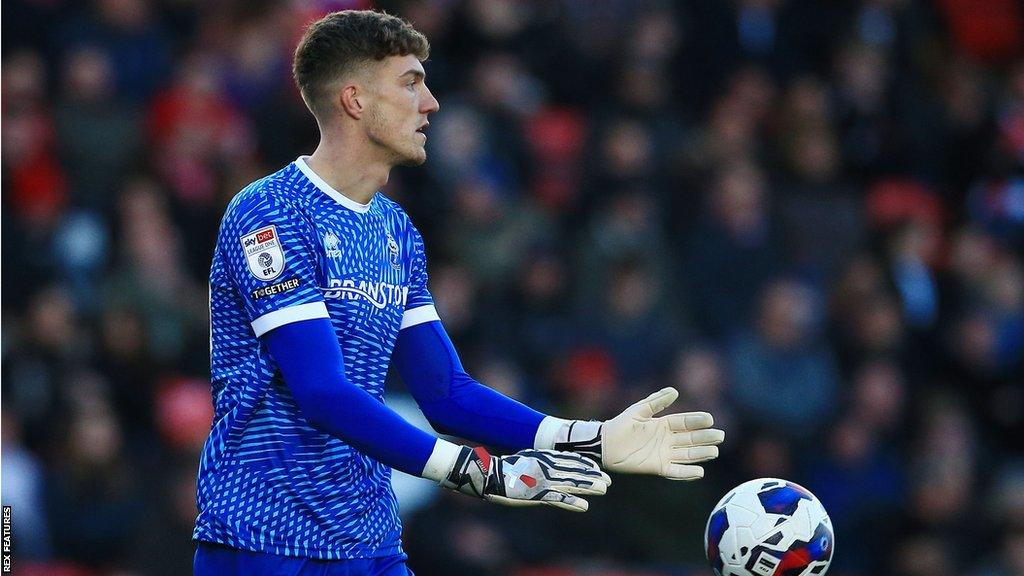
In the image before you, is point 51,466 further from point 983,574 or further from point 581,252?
point 983,574

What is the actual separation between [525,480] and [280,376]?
29.2 inches

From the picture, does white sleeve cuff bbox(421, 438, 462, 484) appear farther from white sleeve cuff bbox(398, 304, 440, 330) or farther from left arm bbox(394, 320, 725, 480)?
white sleeve cuff bbox(398, 304, 440, 330)

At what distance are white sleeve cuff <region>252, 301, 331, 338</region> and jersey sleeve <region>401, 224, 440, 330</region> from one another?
566 mm

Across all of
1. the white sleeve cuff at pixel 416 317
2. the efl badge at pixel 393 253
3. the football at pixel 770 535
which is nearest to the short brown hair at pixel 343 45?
the efl badge at pixel 393 253

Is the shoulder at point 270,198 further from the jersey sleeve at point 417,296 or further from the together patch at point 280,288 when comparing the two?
the jersey sleeve at point 417,296

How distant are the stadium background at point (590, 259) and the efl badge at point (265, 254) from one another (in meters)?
4.56

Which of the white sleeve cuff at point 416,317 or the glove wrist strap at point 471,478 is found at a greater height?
the white sleeve cuff at point 416,317

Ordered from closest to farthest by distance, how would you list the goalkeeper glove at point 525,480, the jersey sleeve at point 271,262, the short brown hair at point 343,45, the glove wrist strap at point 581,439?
1. the goalkeeper glove at point 525,480
2. the jersey sleeve at point 271,262
3. the glove wrist strap at point 581,439
4. the short brown hair at point 343,45

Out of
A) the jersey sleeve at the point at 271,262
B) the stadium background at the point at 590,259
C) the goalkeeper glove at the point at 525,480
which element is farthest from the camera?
the stadium background at the point at 590,259

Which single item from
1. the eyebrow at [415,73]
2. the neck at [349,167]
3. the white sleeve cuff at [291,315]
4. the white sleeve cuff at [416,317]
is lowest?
the white sleeve cuff at [416,317]

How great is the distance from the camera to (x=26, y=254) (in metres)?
9.40

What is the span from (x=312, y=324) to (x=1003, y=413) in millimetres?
7600

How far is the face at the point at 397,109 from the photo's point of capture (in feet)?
14.9

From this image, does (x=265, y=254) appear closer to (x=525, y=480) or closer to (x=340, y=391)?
(x=340, y=391)
